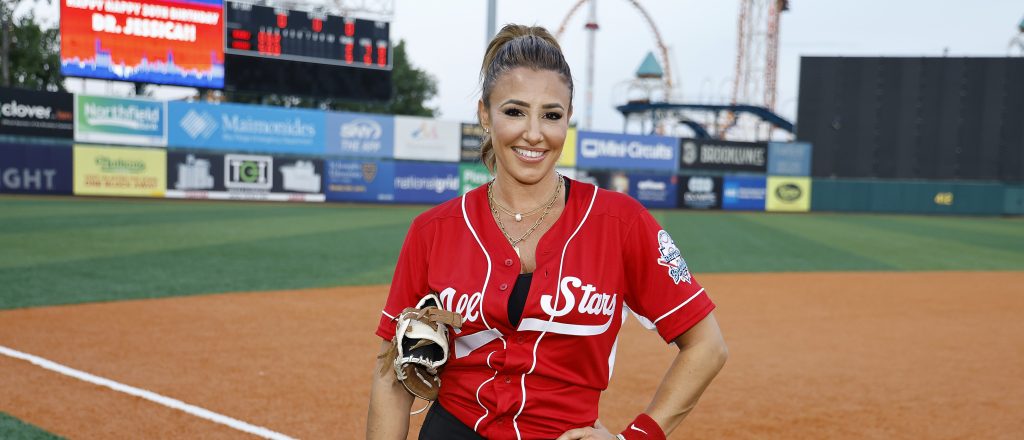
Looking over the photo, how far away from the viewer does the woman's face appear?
6.27 feet

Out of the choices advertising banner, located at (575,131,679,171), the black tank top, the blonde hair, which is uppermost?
advertising banner, located at (575,131,679,171)

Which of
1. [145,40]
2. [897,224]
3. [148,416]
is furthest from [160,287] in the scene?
[897,224]

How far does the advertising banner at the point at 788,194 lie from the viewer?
3578 centimetres

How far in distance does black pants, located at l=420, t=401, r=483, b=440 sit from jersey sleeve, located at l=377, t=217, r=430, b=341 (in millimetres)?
247

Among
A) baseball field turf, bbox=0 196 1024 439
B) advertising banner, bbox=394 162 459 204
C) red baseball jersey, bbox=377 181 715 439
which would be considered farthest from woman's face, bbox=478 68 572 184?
advertising banner, bbox=394 162 459 204

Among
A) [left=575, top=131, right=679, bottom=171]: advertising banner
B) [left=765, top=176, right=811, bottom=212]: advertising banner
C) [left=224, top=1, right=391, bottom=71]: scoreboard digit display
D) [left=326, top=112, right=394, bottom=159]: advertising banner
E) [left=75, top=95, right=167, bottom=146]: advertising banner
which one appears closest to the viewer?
[left=75, top=95, right=167, bottom=146]: advertising banner

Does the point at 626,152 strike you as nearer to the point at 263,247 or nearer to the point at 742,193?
the point at 742,193

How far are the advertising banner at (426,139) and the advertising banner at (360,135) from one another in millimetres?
355

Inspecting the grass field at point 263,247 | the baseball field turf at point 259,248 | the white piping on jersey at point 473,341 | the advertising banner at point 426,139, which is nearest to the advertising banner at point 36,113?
the baseball field turf at point 259,248

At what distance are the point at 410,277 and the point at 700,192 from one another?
112 ft

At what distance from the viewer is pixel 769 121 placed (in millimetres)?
44625

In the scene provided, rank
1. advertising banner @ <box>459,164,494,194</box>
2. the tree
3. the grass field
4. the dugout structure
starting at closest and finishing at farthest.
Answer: the grass field < advertising banner @ <box>459,164,494,194</box> < the dugout structure < the tree

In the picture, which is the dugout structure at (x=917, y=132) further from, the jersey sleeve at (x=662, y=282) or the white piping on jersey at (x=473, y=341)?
the white piping on jersey at (x=473, y=341)

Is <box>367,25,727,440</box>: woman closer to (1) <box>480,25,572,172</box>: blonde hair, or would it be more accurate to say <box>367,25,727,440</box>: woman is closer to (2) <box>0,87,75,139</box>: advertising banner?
(1) <box>480,25,572,172</box>: blonde hair
